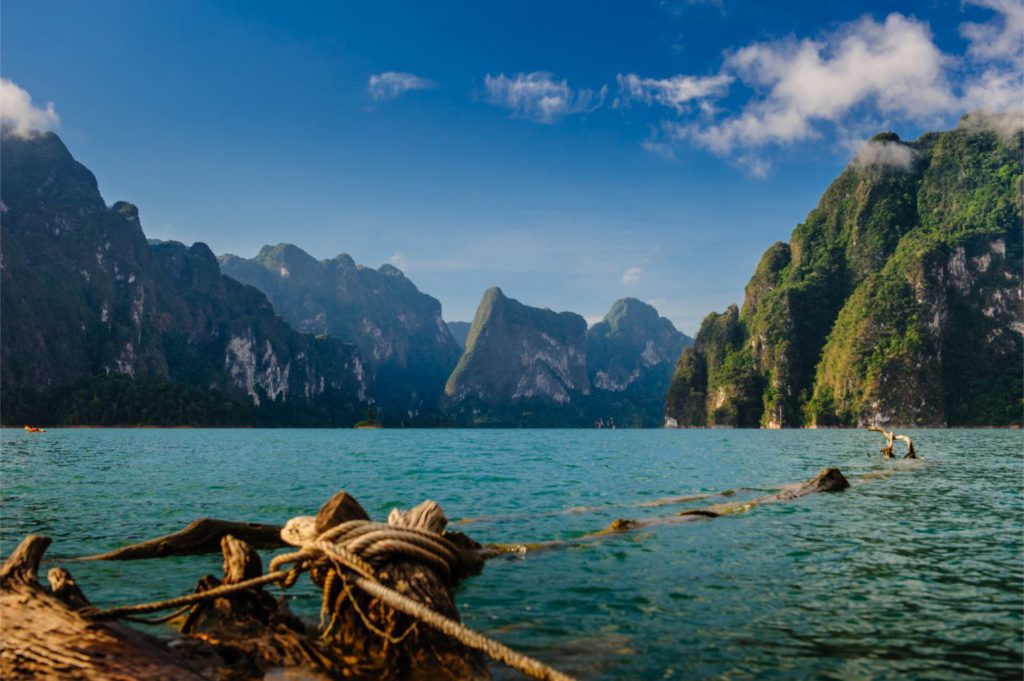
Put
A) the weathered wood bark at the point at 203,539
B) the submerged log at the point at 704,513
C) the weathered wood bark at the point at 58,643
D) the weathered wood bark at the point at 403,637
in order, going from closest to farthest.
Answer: the weathered wood bark at the point at 58,643 < the weathered wood bark at the point at 403,637 < the weathered wood bark at the point at 203,539 < the submerged log at the point at 704,513

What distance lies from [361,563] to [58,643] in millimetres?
1992

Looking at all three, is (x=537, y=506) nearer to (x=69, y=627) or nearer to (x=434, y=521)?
(x=434, y=521)

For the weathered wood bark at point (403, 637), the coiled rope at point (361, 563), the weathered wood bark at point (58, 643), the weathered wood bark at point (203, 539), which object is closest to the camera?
the weathered wood bark at point (58, 643)

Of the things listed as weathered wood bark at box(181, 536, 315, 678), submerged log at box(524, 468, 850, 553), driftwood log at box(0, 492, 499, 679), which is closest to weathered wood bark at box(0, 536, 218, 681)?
driftwood log at box(0, 492, 499, 679)

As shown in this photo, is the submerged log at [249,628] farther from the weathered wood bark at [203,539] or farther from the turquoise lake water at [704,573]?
the weathered wood bark at [203,539]

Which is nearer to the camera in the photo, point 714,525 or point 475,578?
point 475,578

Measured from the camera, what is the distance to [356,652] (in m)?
5.12

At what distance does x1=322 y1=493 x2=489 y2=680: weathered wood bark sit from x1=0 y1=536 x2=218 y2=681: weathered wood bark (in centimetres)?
117

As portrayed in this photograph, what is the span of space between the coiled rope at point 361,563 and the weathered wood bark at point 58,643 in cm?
20

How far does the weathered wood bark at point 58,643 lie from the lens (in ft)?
13.3

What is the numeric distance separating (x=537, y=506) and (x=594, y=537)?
20.3ft

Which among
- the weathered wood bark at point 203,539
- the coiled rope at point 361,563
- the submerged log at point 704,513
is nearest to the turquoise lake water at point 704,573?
the weathered wood bark at point 203,539

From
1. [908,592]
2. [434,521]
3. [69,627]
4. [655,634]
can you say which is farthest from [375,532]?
[908,592]

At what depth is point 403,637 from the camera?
15.8ft
